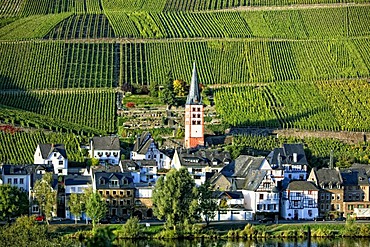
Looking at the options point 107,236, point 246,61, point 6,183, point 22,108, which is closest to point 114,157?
point 6,183

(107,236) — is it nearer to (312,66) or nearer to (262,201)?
(262,201)

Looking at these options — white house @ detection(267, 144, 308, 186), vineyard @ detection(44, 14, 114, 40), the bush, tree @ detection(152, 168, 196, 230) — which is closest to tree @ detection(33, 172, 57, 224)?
the bush

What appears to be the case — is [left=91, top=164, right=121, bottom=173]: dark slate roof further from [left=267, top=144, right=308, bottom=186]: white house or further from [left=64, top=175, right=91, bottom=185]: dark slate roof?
[left=267, top=144, right=308, bottom=186]: white house

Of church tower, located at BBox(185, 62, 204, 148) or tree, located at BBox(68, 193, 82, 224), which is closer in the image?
tree, located at BBox(68, 193, 82, 224)

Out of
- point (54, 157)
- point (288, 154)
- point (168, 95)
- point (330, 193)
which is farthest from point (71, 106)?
point (330, 193)

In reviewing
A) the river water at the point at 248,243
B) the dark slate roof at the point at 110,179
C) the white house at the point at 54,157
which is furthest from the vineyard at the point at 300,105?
the river water at the point at 248,243

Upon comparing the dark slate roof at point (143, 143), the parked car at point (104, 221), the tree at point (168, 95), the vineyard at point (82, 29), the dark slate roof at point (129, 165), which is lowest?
the parked car at point (104, 221)

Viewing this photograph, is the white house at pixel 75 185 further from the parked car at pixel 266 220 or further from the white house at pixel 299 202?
the white house at pixel 299 202

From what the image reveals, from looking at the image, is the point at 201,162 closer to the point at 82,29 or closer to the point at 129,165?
the point at 129,165
